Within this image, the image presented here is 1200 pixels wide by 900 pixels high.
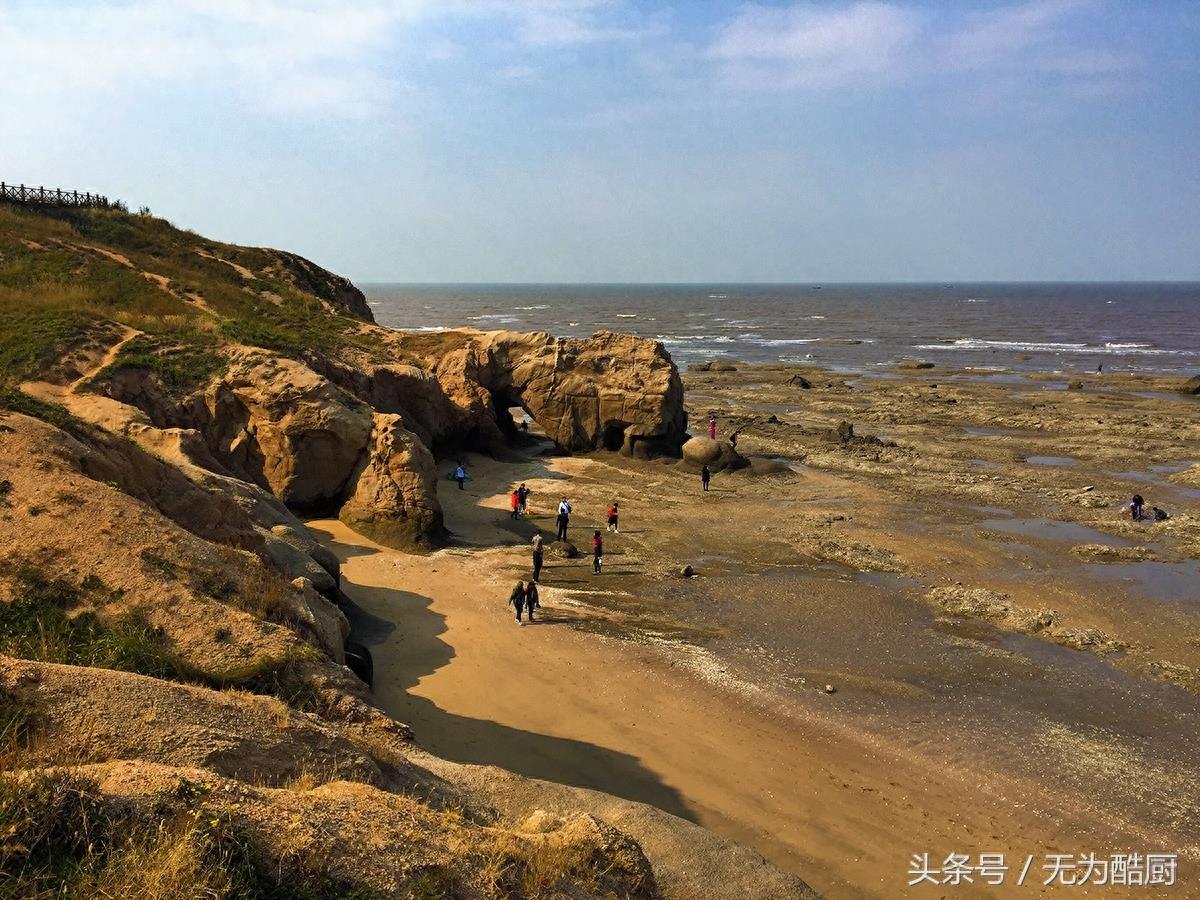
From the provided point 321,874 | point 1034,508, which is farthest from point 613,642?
point 1034,508

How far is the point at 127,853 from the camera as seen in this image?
436 centimetres

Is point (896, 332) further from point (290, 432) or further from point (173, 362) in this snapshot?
point (173, 362)

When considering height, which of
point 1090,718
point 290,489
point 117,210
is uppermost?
point 117,210

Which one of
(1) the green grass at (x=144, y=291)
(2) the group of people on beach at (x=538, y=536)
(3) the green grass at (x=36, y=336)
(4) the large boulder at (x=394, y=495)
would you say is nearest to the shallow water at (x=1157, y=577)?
(2) the group of people on beach at (x=538, y=536)

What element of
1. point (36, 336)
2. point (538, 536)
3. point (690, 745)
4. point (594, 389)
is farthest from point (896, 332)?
point (690, 745)

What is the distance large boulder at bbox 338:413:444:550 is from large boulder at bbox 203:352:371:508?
0.60 meters

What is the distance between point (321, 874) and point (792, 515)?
24.3m

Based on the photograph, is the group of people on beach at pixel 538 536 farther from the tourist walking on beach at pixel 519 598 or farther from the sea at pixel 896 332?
the sea at pixel 896 332

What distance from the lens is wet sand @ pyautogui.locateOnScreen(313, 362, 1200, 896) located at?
12.1 metres

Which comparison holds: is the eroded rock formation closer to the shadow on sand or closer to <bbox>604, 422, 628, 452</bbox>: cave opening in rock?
<bbox>604, 422, 628, 452</bbox>: cave opening in rock

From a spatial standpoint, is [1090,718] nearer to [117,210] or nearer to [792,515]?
[792,515]

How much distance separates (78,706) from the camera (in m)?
6.17

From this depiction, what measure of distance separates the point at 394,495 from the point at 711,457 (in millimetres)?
14708

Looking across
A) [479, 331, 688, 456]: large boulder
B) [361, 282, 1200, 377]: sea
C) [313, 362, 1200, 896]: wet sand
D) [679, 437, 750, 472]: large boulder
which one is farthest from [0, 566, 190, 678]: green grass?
[361, 282, 1200, 377]: sea
